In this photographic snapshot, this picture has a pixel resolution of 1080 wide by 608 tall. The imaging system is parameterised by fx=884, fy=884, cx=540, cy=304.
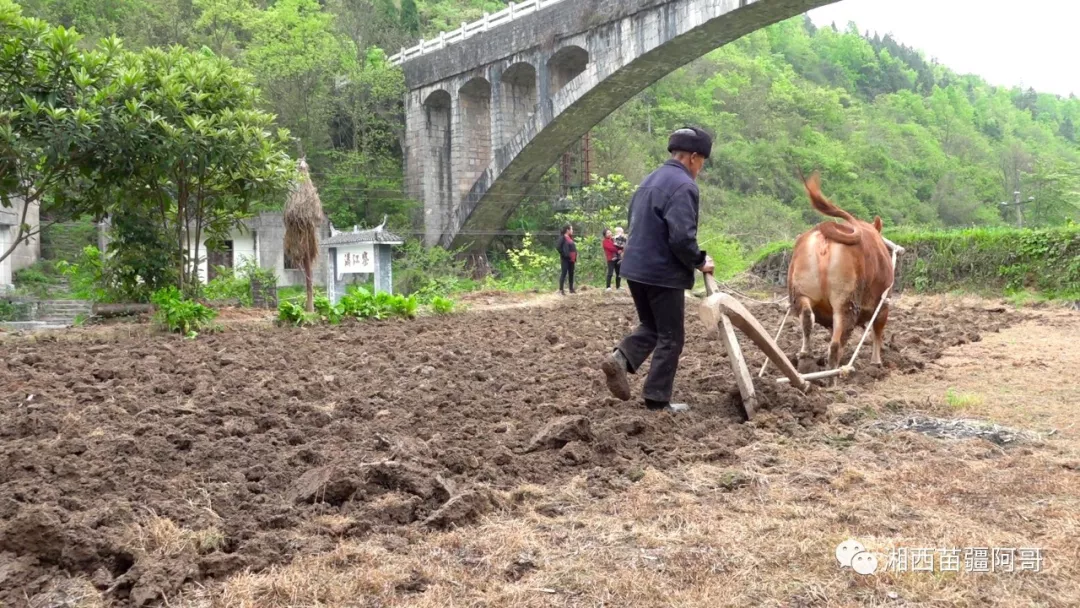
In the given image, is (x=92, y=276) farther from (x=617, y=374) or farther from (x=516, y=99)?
(x=516, y=99)

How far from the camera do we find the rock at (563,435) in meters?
4.31

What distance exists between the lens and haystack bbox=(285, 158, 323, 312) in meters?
13.9

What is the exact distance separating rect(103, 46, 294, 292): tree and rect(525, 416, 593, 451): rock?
816cm

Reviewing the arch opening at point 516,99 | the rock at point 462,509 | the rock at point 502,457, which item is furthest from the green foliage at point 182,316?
the arch opening at point 516,99

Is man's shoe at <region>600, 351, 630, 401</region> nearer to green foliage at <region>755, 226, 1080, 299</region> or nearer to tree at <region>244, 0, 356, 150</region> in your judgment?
green foliage at <region>755, 226, 1080, 299</region>

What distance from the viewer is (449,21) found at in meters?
33.5

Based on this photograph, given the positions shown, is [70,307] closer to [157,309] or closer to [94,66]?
[157,309]

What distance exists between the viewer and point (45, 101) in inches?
395

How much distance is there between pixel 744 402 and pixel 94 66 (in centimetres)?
916

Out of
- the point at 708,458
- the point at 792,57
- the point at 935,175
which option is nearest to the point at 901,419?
the point at 708,458

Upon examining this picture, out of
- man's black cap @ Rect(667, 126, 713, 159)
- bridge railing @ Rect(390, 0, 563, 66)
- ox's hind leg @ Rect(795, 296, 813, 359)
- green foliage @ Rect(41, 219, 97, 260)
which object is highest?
bridge railing @ Rect(390, 0, 563, 66)

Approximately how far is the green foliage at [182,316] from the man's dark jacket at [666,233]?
6.99 metres

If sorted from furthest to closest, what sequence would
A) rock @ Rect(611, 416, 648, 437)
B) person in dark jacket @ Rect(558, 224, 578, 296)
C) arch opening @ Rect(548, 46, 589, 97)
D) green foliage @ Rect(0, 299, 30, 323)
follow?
1. arch opening @ Rect(548, 46, 589, 97)
2. person in dark jacket @ Rect(558, 224, 578, 296)
3. green foliage @ Rect(0, 299, 30, 323)
4. rock @ Rect(611, 416, 648, 437)

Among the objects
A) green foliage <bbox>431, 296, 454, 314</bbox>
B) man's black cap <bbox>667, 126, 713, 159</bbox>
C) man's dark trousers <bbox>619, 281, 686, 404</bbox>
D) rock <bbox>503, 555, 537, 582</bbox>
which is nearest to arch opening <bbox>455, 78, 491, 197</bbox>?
green foliage <bbox>431, 296, 454, 314</bbox>
